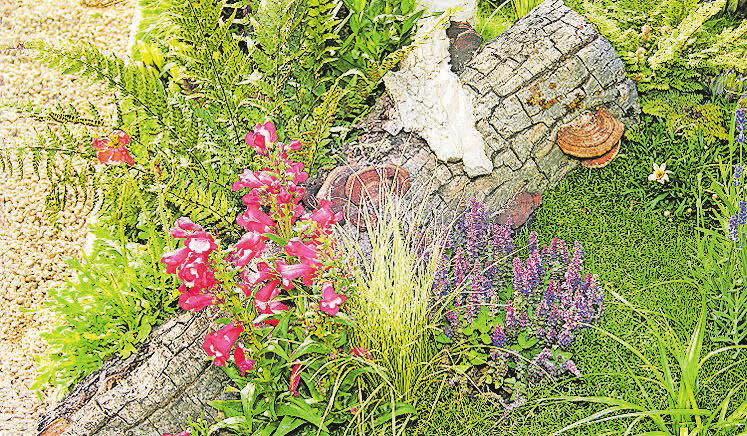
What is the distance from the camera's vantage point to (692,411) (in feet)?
7.98

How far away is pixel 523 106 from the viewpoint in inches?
152

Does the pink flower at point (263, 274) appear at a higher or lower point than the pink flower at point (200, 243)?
lower

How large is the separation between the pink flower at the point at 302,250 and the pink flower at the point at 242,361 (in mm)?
460

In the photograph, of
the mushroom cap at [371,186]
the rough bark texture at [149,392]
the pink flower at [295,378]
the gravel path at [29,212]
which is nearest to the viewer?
the pink flower at [295,378]

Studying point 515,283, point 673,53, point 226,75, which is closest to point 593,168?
point 673,53

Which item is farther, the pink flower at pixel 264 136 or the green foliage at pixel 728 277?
the green foliage at pixel 728 277

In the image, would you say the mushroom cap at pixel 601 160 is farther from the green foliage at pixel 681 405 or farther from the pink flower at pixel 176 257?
the pink flower at pixel 176 257

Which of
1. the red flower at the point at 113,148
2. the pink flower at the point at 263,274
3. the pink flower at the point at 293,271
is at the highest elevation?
the red flower at the point at 113,148

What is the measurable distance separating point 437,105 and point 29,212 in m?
3.37

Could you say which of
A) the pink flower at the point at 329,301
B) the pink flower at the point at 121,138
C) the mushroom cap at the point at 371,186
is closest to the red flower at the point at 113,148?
the pink flower at the point at 121,138

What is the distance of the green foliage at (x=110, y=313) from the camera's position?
3113mm

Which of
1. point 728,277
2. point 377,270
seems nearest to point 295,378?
point 377,270

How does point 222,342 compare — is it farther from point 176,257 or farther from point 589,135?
point 589,135

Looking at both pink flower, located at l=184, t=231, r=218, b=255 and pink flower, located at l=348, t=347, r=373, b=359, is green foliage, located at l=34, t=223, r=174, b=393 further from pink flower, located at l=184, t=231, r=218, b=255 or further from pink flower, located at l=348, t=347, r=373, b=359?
pink flower, located at l=348, t=347, r=373, b=359
